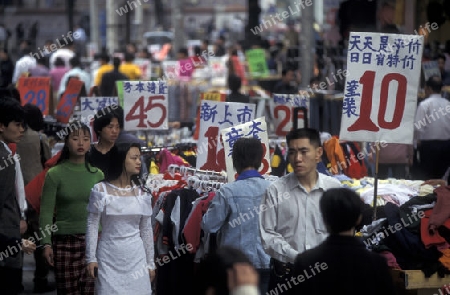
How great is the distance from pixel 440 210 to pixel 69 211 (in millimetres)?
2754

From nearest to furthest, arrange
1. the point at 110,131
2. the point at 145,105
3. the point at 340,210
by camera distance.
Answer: the point at 340,210 < the point at 110,131 < the point at 145,105

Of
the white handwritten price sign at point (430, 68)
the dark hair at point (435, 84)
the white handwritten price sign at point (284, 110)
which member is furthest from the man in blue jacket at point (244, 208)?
the white handwritten price sign at point (430, 68)

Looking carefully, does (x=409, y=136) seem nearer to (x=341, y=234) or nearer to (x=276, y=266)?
(x=276, y=266)

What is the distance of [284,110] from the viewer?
13727mm

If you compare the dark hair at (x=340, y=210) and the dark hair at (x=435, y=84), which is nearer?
the dark hair at (x=340, y=210)

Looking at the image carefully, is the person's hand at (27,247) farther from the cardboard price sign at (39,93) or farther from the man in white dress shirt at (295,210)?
the cardboard price sign at (39,93)

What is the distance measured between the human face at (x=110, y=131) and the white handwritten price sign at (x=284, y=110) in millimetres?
3999

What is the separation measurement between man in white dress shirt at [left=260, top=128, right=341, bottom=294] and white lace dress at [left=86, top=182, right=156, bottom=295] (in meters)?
1.12

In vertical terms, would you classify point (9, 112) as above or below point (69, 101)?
above

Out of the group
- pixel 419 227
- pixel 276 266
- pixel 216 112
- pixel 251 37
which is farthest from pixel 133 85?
pixel 251 37

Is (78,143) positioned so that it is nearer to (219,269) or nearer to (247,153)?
(247,153)

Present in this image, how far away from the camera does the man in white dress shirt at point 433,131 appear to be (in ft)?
50.2

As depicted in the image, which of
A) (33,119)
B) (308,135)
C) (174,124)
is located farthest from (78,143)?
(174,124)

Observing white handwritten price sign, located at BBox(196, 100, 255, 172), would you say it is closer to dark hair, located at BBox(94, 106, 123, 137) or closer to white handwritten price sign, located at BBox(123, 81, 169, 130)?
dark hair, located at BBox(94, 106, 123, 137)
